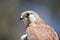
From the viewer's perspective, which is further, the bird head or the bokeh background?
the bokeh background

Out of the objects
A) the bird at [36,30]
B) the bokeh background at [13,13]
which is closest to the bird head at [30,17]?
the bird at [36,30]

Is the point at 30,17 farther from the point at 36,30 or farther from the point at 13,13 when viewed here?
the point at 13,13

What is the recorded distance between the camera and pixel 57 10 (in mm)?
1051

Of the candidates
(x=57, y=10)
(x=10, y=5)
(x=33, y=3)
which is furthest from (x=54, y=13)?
(x=10, y=5)

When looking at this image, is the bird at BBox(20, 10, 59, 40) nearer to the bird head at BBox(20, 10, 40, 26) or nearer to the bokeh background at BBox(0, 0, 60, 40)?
the bird head at BBox(20, 10, 40, 26)

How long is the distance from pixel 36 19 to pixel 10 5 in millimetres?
451

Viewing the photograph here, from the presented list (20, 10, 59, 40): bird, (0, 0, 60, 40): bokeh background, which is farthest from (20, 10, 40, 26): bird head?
(0, 0, 60, 40): bokeh background

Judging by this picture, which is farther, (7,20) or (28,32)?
(7,20)

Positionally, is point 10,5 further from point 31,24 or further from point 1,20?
point 31,24

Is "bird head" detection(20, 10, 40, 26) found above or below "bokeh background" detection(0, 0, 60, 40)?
below

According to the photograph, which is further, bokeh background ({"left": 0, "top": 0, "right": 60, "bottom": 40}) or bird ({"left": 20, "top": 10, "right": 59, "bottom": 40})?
bokeh background ({"left": 0, "top": 0, "right": 60, "bottom": 40})

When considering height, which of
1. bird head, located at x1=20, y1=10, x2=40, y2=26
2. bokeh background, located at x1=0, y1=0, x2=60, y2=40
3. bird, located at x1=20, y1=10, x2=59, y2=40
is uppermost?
bokeh background, located at x1=0, y1=0, x2=60, y2=40

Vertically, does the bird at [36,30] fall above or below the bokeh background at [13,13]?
below

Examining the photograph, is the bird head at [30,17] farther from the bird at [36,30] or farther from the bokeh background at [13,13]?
the bokeh background at [13,13]
